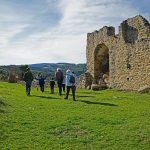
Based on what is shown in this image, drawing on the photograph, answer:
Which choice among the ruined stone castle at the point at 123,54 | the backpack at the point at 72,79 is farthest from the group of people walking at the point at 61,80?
the ruined stone castle at the point at 123,54

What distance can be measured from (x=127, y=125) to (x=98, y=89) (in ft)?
66.9

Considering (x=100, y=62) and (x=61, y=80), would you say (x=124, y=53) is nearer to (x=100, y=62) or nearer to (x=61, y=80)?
(x=100, y=62)

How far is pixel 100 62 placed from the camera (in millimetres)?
42688

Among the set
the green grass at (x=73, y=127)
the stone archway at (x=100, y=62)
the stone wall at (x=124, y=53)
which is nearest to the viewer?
the green grass at (x=73, y=127)

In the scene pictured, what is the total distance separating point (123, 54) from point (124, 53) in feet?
0.61

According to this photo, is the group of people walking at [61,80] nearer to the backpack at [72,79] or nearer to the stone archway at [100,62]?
the backpack at [72,79]

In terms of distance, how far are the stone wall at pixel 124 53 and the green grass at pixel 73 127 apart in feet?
41.4

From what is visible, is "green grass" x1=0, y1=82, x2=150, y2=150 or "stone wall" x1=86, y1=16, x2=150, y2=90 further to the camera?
"stone wall" x1=86, y1=16, x2=150, y2=90

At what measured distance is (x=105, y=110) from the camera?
63.9 ft

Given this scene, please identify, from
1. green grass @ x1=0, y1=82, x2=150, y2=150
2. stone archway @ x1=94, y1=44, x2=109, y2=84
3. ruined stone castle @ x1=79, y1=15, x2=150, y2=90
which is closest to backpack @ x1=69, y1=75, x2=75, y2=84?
green grass @ x1=0, y1=82, x2=150, y2=150

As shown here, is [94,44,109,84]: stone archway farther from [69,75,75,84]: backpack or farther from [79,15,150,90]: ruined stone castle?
[69,75,75,84]: backpack

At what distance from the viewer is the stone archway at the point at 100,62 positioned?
41.9 metres

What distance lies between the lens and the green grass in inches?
521

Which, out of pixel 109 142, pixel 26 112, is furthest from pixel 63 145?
pixel 26 112
